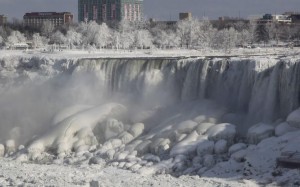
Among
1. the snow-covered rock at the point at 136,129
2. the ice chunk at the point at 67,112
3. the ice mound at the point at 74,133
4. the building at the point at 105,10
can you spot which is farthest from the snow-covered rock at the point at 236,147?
the building at the point at 105,10

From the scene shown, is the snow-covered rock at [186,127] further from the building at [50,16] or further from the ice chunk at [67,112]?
the building at [50,16]

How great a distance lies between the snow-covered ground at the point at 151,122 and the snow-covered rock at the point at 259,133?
0.19 feet

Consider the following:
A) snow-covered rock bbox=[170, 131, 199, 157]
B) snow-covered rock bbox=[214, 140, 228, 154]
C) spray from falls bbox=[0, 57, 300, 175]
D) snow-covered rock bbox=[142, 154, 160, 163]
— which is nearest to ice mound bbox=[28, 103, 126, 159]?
spray from falls bbox=[0, 57, 300, 175]

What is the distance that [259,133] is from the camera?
92.5 ft

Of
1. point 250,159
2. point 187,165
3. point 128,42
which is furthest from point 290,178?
point 128,42

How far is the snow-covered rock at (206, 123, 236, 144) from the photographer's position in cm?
2889

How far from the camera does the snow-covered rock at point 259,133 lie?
92.0 ft

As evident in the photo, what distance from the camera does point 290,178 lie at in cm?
2405

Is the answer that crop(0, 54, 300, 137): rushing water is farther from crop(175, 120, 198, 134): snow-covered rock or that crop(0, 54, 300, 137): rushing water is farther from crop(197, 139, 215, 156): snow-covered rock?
crop(197, 139, 215, 156): snow-covered rock

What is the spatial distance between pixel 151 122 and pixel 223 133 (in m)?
5.63

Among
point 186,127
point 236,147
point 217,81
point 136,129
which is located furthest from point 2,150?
point 236,147

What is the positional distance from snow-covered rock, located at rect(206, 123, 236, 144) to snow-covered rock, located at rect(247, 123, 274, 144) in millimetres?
760

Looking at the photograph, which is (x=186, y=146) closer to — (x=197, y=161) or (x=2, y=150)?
(x=197, y=161)

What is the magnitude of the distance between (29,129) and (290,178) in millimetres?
16674
